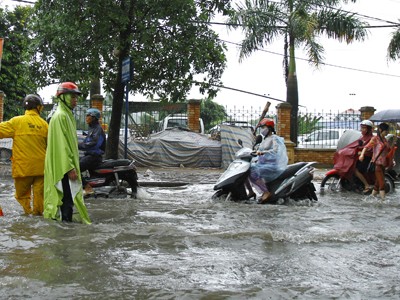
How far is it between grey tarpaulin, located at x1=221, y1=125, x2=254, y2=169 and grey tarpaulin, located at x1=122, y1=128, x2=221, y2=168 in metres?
0.27

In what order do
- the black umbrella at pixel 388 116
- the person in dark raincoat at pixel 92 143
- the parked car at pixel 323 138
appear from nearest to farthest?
the person in dark raincoat at pixel 92 143 → the black umbrella at pixel 388 116 → the parked car at pixel 323 138

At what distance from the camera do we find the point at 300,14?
2378cm

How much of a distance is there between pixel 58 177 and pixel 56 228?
557mm

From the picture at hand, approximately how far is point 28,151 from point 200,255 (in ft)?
9.25

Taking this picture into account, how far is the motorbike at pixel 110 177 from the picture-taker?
9.30 m

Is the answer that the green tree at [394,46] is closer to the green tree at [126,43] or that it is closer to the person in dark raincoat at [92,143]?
the green tree at [126,43]

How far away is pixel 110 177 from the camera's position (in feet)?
31.0

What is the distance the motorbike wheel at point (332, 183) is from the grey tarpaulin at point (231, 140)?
6.25 m

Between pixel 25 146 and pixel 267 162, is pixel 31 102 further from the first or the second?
pixel 267 162

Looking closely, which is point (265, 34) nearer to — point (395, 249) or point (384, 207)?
point (384, 207)

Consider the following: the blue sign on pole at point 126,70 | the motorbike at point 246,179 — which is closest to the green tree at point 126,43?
the blue sign on pole at point 126,70

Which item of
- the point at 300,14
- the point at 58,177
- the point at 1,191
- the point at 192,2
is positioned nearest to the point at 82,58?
the point at 192,2

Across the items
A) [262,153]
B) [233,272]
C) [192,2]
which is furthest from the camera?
[192,2]

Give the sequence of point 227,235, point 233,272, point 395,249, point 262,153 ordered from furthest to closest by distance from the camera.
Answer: point 262,153 → point 227,235 → point 395,249 → point 233,272
